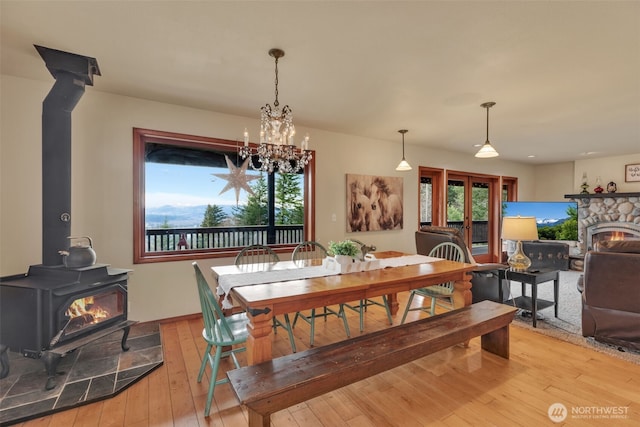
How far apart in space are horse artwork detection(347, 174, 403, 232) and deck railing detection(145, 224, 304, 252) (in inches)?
38.6

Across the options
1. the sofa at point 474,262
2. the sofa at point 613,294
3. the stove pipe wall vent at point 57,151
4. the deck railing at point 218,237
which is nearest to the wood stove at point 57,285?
the stove pipe wall vent at point 57,151

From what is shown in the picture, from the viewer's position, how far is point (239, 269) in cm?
270

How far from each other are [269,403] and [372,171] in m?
4.24

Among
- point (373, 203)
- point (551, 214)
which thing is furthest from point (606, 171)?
point (373, 203)

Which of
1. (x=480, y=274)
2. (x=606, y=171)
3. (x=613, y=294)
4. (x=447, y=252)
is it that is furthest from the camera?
(x=606, y=171)

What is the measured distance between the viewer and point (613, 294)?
8.92 feet

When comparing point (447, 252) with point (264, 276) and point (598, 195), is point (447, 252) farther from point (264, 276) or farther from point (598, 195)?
point (598, 195)

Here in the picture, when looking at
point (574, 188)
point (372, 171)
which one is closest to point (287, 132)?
point (372, 171)

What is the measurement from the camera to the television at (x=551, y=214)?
23.4 ft

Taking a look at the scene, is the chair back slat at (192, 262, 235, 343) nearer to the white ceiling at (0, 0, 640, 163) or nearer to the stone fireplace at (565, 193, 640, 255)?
the white ceiling at (0, 0, 640, 163)

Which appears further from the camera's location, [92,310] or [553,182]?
[553,182]

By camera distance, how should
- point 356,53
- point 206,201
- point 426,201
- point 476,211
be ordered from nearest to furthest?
point 356,53
point 206,201
point 426,201
point 476,211

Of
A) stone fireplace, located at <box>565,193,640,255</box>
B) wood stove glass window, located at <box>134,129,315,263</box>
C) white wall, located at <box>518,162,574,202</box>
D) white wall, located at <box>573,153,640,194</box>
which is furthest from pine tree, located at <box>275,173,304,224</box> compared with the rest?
white wall, located at <box>573,153,640,194</box>

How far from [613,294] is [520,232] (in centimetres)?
97
